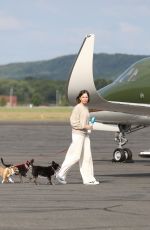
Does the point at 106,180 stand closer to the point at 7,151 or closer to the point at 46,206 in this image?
the point at 46,206

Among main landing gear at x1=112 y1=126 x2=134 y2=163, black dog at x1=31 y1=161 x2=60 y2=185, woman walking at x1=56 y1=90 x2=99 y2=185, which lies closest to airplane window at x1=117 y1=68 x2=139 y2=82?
main landing gear at x1=112 y1=126 x2=134 y2=163

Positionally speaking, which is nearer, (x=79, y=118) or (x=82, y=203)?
(x=82, y=203)

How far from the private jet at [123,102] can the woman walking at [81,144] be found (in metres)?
0.69

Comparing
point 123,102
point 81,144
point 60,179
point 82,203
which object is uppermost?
point 123,102

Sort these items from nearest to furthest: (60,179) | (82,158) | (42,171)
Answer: (42,171) → (60,179) → (82,158)

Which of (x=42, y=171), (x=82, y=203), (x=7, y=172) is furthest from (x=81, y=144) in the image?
(x=82, y=203)

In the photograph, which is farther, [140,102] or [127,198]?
[140,102]

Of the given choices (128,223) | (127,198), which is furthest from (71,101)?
(128,223)

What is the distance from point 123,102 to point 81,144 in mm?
5665

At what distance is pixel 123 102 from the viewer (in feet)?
80.5

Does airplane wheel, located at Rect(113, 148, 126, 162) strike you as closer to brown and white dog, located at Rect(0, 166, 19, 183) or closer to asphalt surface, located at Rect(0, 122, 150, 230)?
asphalt surface, located at Rect(0, 122, 150, 230)

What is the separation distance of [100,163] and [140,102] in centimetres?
296

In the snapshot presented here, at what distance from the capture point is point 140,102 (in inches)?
965

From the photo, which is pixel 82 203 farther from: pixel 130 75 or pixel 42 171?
pixel 130 75
